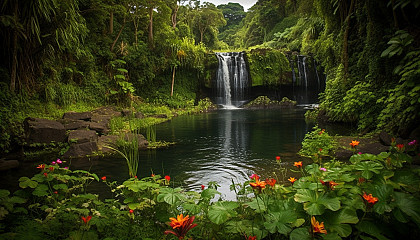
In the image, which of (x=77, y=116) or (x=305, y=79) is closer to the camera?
(x=77, y=116)

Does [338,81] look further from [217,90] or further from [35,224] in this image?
[217,90]

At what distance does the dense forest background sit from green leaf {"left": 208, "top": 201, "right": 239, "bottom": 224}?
14.4ft

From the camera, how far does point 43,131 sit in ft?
22.3

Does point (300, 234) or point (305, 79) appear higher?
point (305, 79)

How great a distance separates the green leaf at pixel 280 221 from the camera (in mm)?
1699

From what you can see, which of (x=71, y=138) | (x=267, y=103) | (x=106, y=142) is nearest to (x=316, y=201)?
(x=106, y=142)

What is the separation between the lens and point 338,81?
9.04 metres

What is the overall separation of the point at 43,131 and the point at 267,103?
1792 cm

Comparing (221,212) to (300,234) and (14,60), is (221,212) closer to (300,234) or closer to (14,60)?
(300,234)

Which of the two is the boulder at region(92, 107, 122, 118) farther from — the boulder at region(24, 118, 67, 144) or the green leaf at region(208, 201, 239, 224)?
the green leaf at region(208, 201, 239, 224)

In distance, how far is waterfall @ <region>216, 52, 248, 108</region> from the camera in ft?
72.7

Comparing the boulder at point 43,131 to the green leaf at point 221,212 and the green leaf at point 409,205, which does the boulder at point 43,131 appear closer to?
the green leaf at point 221,212

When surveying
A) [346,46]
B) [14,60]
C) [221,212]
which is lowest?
[221,212]

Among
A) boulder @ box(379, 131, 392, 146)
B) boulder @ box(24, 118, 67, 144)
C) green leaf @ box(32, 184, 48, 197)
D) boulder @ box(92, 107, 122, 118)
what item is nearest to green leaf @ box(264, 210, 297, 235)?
green leaf @ box(32, 184, 48, 197)
